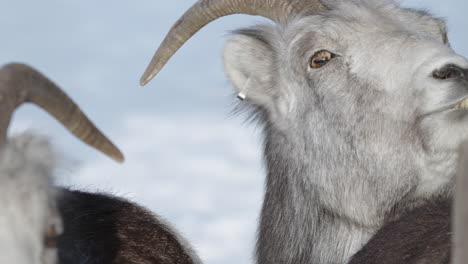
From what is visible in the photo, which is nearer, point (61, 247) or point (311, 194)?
point (61, 247)

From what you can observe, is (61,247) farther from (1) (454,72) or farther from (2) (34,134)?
(1) (454,72)

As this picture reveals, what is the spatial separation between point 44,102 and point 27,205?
1.70 ft

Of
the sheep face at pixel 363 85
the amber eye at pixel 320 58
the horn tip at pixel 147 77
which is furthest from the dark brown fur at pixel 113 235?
the amber eye at pixel 320 58

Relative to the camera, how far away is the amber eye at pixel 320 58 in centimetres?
765

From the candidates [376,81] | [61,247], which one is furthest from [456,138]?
[61,247]

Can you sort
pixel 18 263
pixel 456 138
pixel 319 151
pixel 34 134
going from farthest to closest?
pixel 319 151, pixel 456 138, pixel 34 134, pixel 18 263

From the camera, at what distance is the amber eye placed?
25.1 feet

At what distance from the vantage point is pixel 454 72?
22.5ft

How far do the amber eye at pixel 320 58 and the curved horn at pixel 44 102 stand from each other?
114 inches

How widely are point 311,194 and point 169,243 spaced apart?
1.17 metres

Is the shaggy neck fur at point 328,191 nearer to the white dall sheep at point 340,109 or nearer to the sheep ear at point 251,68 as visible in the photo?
the white dall sheep at point 340,109

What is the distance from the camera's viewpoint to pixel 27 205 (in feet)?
15.8

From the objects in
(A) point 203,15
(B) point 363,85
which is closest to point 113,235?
(A) point 203,15

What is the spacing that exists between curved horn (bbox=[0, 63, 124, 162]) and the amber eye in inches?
114
